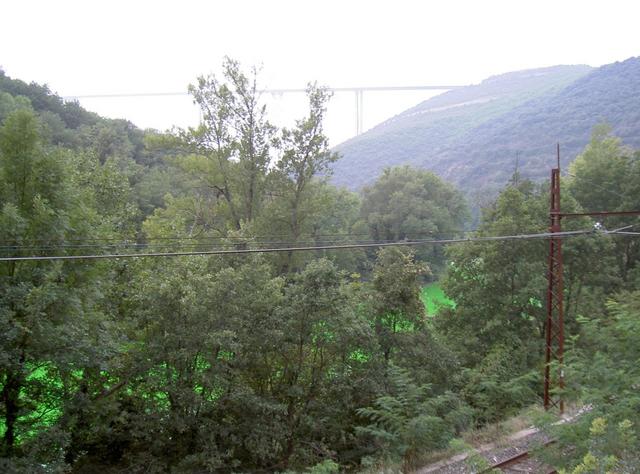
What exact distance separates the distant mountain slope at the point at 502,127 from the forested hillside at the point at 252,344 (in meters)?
A: 50.5

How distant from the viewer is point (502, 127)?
100500 millimetres

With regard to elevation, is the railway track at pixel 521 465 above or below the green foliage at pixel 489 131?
below

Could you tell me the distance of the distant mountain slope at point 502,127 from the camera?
255ft

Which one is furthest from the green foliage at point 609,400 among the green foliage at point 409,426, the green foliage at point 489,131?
the green foliage at point 489,131

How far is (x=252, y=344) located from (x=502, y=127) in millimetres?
95262

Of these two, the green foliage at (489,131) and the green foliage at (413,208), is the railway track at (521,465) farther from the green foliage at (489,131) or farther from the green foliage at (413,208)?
the green foliage at (489,131)

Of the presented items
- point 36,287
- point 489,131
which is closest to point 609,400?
point 36,287

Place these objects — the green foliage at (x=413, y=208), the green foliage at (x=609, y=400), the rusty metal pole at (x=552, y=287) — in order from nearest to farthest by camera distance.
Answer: the green foliage at (x=609, y=400)
the rusty metal pole at (x=552, y=287)
the green foliage at (x=413, y=208)

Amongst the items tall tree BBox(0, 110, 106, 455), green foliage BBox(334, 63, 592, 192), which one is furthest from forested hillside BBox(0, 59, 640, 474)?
green foliage BBox(334, 63, 592, 192)

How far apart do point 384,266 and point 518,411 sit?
600 cm

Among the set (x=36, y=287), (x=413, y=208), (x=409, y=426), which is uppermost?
(x=413, y=208)

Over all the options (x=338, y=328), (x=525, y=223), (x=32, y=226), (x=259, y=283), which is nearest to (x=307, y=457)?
(x=338, y=328)

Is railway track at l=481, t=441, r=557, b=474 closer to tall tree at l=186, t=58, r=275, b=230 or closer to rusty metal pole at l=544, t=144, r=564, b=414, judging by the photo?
rusty metal pole at l=544, t=144, r=564, b=414

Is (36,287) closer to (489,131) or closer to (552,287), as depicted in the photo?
(552,287)
